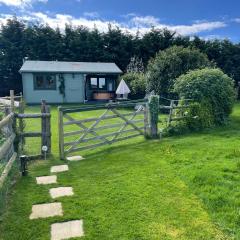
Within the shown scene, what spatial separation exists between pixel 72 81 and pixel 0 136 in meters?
17.5

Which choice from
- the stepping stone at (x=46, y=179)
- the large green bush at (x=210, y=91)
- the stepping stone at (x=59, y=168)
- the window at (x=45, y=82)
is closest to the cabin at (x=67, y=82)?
the window at (x=45, y=82)

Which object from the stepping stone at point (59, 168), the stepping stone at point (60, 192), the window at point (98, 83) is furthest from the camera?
the window at point (98, 83)

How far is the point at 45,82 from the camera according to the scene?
2341cm

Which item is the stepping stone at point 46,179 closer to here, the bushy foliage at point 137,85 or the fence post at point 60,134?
the fence post at point 60,134

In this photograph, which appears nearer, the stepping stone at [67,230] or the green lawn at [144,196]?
the stepping stone at [67,230]

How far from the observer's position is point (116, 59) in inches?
1172

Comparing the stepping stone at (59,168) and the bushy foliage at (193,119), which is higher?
the bushy foliage at (193,119)

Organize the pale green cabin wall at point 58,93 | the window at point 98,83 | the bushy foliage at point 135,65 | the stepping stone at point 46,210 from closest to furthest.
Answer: the stepping stone at point 46,210, the pale green cabin wall at point 58,93, the window at point 98,83, the bushy foliage at point 135,65

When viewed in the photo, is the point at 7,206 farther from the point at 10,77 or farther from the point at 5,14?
the point at 5,14

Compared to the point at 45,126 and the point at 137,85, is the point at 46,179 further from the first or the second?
the point at 137,85

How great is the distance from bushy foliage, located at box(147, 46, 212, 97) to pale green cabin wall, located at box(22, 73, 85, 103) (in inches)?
332

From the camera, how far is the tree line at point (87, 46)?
2822 cm

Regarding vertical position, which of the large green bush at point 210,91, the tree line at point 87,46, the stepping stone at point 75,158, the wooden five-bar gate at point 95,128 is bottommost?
the stepping stone at point 75,158

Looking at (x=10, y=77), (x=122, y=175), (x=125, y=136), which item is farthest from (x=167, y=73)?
(x=10, y=77)
